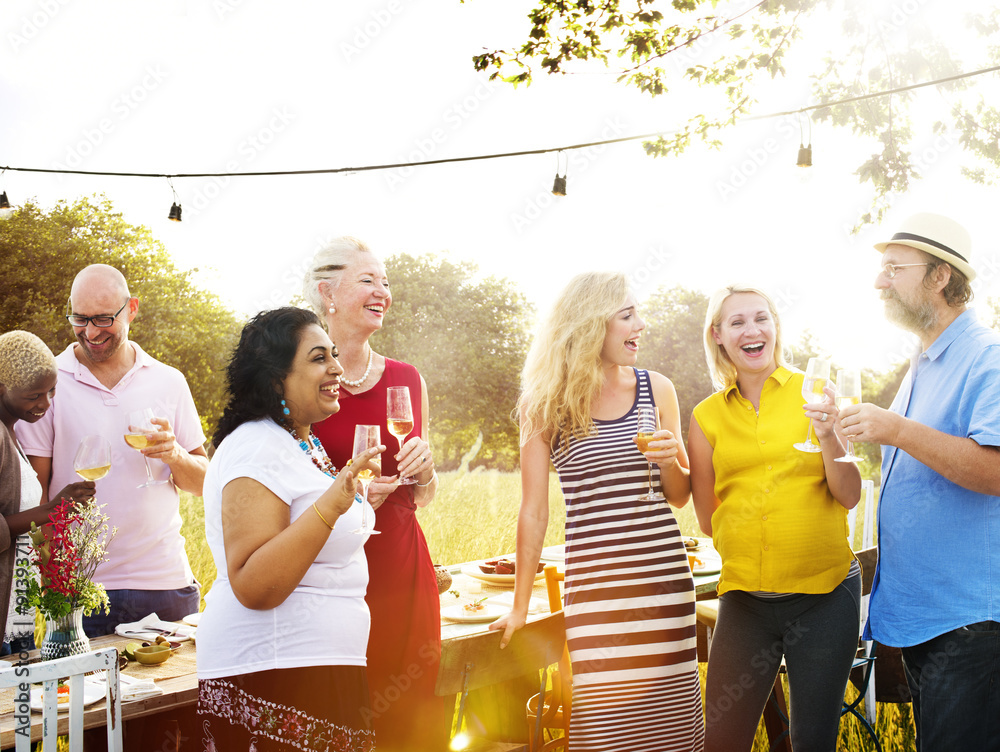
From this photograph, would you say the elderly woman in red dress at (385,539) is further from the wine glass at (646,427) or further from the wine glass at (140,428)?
the wine glass at (140,428)

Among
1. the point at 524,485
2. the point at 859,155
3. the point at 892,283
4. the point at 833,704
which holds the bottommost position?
the point at 833,704

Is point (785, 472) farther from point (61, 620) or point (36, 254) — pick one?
point (36, 254)

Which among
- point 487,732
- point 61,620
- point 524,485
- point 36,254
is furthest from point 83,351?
point 36,254

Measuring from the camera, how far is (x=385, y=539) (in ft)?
7.99

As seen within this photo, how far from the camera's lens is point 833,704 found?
7.83 ft

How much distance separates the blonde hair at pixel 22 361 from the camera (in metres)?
2.61

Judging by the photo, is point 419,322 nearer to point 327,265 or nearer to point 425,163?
point 425,163

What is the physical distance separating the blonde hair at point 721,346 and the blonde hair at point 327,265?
4.09 ft

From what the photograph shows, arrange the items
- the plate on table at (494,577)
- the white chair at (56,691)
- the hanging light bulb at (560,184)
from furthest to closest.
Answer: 1. the hanging light bulb at (560,184)
2. the plate on table at (494,577)
3. the white chair at (56,691)

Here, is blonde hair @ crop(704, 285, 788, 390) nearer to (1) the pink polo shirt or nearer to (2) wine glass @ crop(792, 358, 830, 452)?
(2) wine glass @ crop(792, 358, 830, 452)

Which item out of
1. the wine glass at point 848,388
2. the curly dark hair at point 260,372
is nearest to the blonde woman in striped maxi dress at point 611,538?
the wine glass at point 848,388

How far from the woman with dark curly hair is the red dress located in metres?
0.46

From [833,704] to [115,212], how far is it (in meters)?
18.8

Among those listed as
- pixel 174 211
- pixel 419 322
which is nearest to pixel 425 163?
pixel 174 211
